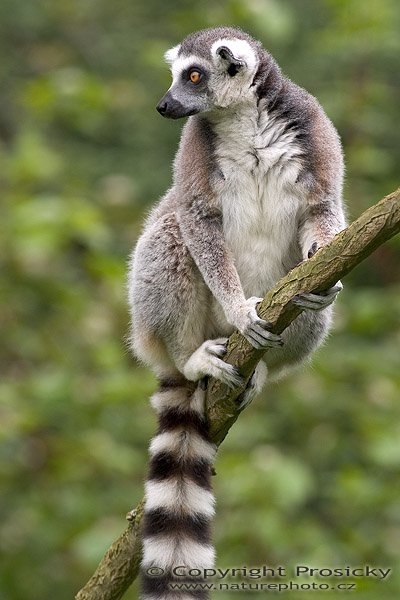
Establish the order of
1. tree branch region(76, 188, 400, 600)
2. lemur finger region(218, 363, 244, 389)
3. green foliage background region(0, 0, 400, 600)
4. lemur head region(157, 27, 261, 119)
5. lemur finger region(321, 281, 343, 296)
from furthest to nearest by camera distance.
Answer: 1. green foliage background region(0, 0, 400, 600)
2. lemur head region(157, 27, 261, 119)
3. lemur finger region(218, 363, 244, 389)
4. lemur finger region(321, 281, 343, 296)
5. tree branch region(76, 188, 400, 600)

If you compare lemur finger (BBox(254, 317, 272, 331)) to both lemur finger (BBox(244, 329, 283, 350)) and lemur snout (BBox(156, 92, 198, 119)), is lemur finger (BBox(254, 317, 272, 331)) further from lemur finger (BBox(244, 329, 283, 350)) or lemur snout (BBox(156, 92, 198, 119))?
lemur snout (BBox(156, 92, 198, 119))

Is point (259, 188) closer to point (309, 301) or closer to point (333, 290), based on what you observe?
point (333, 290)

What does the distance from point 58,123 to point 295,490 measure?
19.9ft

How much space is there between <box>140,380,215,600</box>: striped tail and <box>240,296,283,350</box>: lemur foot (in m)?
0.55

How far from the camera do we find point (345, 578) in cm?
567

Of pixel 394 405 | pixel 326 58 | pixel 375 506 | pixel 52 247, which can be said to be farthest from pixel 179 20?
pixel 375 506

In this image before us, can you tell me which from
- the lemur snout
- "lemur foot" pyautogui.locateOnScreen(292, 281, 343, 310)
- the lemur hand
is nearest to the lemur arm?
the lemur hand

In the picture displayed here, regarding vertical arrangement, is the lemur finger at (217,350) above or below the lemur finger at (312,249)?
below

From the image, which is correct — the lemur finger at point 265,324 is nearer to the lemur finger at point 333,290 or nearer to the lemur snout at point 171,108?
the lemur finger at point 333,290

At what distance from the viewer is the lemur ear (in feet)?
16.9

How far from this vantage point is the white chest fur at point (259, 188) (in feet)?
16.6

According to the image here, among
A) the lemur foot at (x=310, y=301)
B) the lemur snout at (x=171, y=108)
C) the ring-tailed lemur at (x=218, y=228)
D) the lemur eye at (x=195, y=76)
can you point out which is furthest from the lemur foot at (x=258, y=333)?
the lemur eye at (x=195, y=76)

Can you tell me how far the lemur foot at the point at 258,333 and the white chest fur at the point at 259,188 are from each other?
0.56 m

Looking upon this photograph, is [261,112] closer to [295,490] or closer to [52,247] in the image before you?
[52,247]
